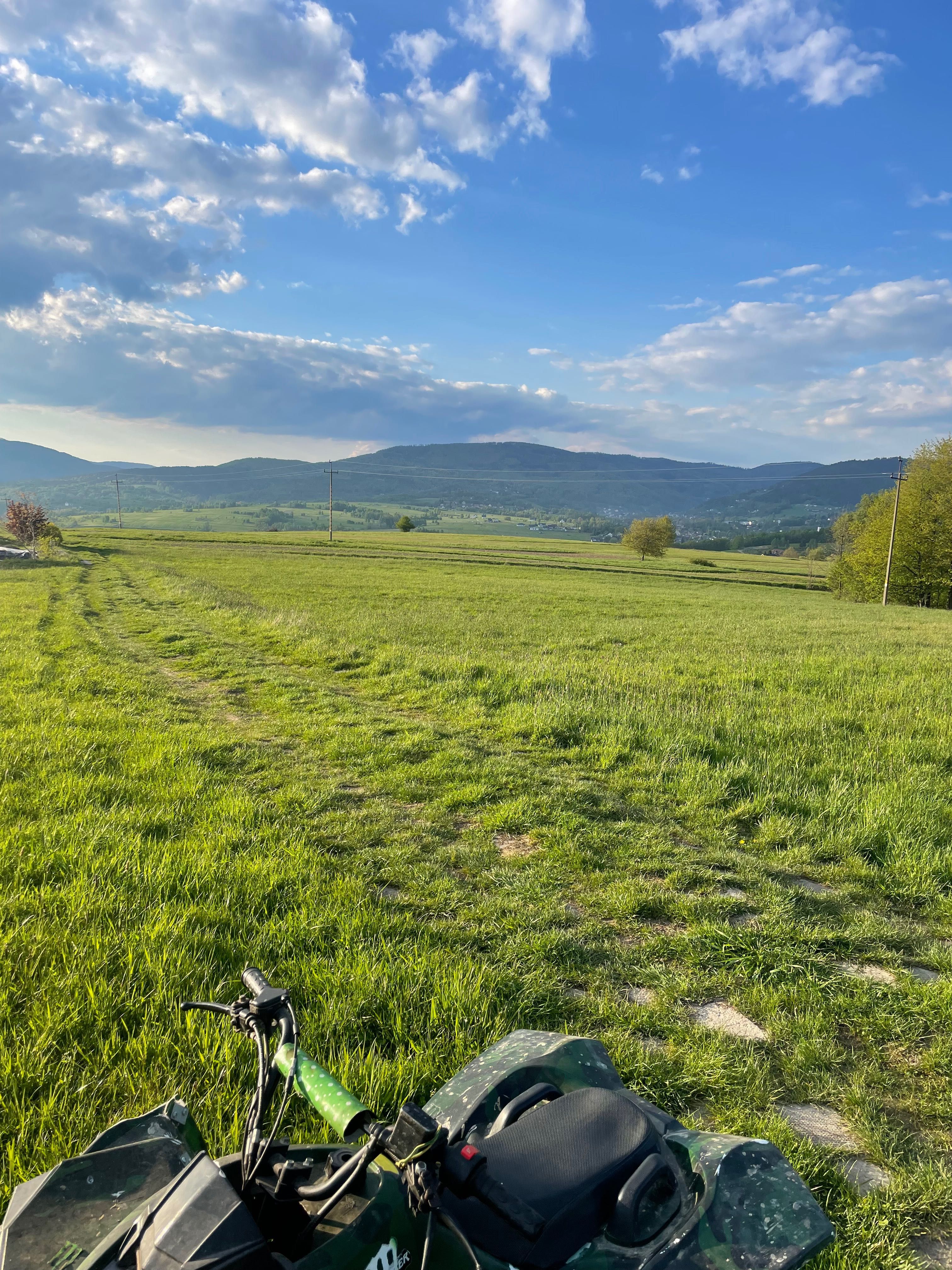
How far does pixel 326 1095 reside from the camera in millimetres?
1616

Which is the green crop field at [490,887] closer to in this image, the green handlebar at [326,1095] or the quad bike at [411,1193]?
the quad bike at [411,1193]

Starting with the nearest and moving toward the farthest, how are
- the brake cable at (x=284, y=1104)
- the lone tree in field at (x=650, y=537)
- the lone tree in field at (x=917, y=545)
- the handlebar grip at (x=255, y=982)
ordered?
the brake cable at (x=284, y=1104)
the handlebar grip at (x=255, y=982)
the lone tree in field at (x=917, y=545)
the lone tree in field at (x=650, y=537)

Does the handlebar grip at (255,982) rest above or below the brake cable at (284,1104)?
above

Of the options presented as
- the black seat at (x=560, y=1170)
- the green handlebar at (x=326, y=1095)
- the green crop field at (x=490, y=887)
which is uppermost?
the green handlebar at (x=326, y=1095)

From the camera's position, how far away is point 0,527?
71.4 metres

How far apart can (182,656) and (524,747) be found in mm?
10403

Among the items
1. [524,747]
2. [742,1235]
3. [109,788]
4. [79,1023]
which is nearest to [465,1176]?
[742,1235]

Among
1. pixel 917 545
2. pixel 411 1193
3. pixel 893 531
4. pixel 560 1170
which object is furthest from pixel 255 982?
pixel 917 545

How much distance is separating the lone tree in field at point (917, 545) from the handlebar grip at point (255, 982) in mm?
73495

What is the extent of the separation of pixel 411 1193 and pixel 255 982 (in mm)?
610

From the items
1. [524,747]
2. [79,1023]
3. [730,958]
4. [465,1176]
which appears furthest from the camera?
[524,747]

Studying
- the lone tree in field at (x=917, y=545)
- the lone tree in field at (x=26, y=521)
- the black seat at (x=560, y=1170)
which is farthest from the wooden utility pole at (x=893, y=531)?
the lone tree in field at (x=26, y=521)

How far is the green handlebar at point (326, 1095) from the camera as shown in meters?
1.55

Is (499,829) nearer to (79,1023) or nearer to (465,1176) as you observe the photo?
(79,1023)
